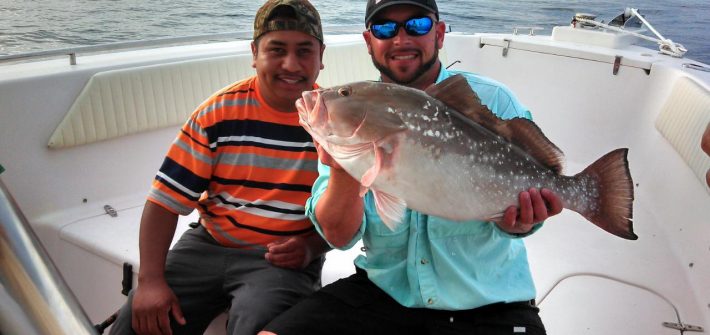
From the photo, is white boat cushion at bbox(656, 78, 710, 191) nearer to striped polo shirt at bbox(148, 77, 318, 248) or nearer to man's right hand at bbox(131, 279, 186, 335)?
striped polo shirt at bbox(148, 77, 318, 248)

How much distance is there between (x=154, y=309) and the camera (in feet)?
7.91

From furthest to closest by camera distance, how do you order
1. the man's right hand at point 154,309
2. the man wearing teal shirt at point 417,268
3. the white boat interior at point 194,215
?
the white boat interior at point 194,215, the man's right hand at point 154,309, the man wearing teal shirt at point 417,268

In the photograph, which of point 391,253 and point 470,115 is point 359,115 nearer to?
point 470,115

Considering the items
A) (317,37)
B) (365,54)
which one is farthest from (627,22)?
(317,37)

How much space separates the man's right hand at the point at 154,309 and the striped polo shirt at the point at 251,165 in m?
0.37

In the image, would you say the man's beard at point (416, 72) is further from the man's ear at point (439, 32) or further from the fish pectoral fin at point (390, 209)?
the fish pectoral fin at point (390, 209)

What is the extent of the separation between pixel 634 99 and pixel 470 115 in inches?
173

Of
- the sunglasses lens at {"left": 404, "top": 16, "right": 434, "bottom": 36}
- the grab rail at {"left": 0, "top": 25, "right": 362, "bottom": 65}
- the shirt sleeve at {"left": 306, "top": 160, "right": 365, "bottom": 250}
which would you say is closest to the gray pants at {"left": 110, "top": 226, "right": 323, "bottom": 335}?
the shirt sleeve at {"left": 306, "top": 160, "right": 365, "bottom": 250}

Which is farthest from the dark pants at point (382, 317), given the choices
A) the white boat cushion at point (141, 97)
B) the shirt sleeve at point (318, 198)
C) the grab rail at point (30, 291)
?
the white boat cushion at point (141, 97)

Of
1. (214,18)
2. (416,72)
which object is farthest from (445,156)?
(214,18)

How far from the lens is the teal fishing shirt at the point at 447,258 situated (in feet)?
7.29

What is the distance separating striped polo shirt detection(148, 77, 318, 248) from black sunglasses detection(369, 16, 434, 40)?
59 centimetres

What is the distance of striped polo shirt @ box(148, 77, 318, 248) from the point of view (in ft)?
8.64

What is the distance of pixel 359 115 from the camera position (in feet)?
5.62
